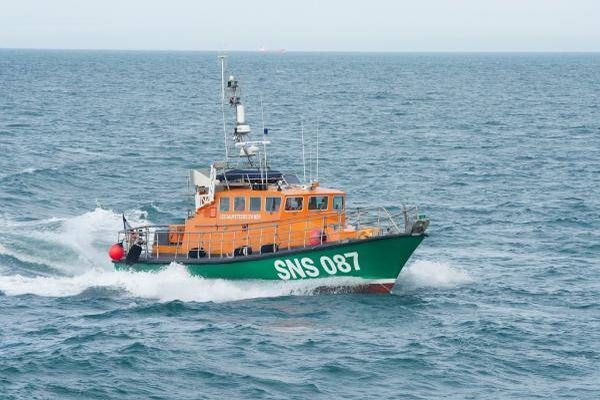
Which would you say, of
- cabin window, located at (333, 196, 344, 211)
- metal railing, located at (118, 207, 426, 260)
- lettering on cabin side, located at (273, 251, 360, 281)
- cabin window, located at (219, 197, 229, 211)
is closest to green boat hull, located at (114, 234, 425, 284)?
lettering on cabin side, located at (273, 251, 360, 281)

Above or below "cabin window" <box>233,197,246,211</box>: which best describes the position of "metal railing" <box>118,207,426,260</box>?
below

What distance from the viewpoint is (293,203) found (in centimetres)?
3212

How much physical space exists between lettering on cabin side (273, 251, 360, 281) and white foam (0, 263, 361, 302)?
0.82ft

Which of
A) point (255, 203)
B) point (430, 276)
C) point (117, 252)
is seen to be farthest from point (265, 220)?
point (430, 276)

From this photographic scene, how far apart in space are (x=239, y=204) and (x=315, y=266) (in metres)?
3.39

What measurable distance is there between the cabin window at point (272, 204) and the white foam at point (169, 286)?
236 centimetres

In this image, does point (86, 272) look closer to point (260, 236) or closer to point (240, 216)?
point (240, 216)

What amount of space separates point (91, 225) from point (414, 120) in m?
52.7

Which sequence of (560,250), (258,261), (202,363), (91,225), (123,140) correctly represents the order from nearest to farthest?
(202,363) < (258,261) < (560,250) < (91,225) < (123,140)

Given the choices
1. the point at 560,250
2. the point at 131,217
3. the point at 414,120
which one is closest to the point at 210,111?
the point at 414,120

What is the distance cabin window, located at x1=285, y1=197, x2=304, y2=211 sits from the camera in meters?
32.1

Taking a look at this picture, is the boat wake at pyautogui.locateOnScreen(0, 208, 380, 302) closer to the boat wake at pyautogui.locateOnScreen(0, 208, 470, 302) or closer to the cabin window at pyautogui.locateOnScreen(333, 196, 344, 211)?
the boat wake at pyautogui.locateOnScreen(0, 208, 470, 302)

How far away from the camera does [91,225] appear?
41.9m

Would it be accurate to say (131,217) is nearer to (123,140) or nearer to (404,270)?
(404,270)
